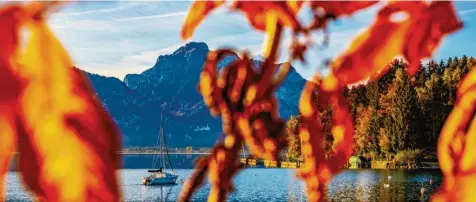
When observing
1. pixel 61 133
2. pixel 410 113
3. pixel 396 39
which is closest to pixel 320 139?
pixel 396 39

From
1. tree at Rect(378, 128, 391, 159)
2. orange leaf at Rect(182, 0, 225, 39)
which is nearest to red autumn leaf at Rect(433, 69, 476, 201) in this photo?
orange leaf at Rect(182, 0, 225, 39)

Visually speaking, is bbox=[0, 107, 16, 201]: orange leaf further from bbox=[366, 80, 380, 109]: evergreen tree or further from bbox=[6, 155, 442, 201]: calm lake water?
bbox=[6, 155, 442, 201]: calm lake water

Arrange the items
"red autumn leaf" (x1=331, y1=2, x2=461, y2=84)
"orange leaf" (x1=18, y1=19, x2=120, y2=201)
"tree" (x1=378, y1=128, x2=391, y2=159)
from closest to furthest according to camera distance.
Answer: "orange leaf" (x1=18, y1=19, x2=120, y2=201), "red autumn leaf" (x1=331, y1=2, x2=461, y2=84), "tree" (x1=378, y1=128, x2=391, y2=159)

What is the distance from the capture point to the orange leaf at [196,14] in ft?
0.89

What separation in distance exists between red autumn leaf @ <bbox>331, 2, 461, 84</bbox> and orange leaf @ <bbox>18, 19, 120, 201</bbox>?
14 cm

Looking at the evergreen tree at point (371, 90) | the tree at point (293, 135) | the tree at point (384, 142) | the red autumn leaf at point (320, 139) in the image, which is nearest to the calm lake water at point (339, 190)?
the tree at point (384, 142)

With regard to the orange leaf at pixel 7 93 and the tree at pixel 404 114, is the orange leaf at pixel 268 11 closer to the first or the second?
the orange leaf at pixel 7 93

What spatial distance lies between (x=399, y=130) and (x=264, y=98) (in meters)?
32.0

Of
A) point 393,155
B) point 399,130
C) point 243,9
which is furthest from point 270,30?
point 393,155

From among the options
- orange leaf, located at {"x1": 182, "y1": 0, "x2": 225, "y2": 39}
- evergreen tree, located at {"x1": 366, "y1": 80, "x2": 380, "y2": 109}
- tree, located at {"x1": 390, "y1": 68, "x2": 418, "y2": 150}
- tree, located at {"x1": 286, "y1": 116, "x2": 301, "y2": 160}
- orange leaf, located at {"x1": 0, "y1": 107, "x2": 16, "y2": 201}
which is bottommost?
orange leaf, located at {"x1": 0, "y1": 107, "x2": 16, "y2": 201}

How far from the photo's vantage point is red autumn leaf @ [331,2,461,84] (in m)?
0.31

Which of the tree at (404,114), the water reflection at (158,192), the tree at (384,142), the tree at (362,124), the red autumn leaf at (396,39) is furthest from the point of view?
the tree at (384,142)

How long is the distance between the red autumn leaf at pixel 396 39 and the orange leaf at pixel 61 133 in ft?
0.46

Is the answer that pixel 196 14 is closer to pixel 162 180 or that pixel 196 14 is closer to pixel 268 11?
pixel 268 11
